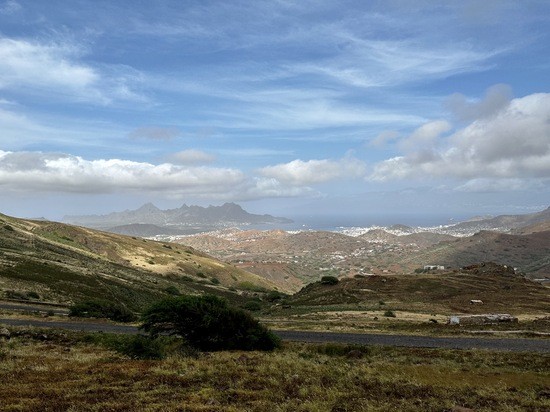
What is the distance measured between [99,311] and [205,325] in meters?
21.7

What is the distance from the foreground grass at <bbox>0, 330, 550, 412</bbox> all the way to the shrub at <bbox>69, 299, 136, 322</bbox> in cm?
1644

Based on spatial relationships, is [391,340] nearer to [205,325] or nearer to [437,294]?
[205,325]

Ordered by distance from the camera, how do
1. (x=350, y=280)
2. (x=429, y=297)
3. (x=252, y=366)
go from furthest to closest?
(x=350, y=280) → (x=429, y=297) → (x=252, y=366)

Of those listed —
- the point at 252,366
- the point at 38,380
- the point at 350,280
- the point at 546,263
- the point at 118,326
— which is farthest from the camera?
the point at 546,263

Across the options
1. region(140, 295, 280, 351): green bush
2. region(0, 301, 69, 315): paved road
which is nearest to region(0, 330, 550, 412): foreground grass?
region(140, 295, 280, 351): green bush

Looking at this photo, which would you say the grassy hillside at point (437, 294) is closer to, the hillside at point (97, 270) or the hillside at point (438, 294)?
the hillside at point (438, 294)

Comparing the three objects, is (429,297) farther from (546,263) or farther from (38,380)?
(546,263)

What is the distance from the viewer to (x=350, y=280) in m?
86.2

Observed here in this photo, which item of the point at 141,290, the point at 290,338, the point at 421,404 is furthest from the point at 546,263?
the point at 421,404

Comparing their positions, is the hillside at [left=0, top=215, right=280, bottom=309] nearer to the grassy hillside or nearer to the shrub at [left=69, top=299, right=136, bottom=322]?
the shrub at [left=69, top=299, right=136, bottom=322]

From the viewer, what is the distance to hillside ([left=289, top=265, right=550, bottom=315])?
60250mm

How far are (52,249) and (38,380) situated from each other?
8492cm

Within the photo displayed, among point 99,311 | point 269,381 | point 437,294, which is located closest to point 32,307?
point 99,311

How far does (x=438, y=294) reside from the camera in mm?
73125
